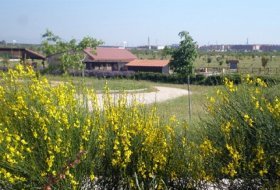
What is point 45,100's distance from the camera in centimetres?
417

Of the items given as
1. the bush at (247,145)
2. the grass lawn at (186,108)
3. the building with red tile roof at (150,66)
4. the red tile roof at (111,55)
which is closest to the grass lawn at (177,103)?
the grass lawn at (186,108)

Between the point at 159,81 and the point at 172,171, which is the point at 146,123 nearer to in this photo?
the point at 172,171

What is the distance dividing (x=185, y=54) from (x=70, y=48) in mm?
6934

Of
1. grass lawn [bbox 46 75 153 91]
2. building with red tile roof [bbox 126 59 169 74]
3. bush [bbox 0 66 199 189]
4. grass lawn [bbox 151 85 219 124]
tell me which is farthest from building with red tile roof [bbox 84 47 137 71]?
bush [bbox 0 66 199 189]

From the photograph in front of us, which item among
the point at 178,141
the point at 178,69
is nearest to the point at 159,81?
the point at 178,69

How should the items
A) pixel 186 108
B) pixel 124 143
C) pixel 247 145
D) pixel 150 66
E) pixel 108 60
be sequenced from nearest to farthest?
1. pixel 124 143
2. pixel 247 145
3. pixel 186 108
4. pixel 150 66
5. pixel 108 60

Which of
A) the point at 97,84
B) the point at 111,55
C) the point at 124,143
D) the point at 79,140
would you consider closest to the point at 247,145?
the point at 124,143

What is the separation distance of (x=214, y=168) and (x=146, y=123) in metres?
0.91

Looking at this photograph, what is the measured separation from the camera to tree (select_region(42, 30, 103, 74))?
22634 millimetres

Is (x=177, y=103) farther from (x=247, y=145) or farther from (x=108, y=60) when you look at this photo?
(x=108, y=60)

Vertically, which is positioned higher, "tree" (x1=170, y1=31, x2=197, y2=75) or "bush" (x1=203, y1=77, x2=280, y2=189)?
"tree" (x1=170, y1=31, x2=197, y2=75)

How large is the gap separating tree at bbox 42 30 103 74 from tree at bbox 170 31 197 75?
527 centimetres

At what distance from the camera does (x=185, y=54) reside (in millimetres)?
22266

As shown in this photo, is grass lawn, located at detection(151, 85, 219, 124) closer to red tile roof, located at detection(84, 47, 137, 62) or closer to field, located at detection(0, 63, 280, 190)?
field, located at detection(0, 63, 280, 190)
